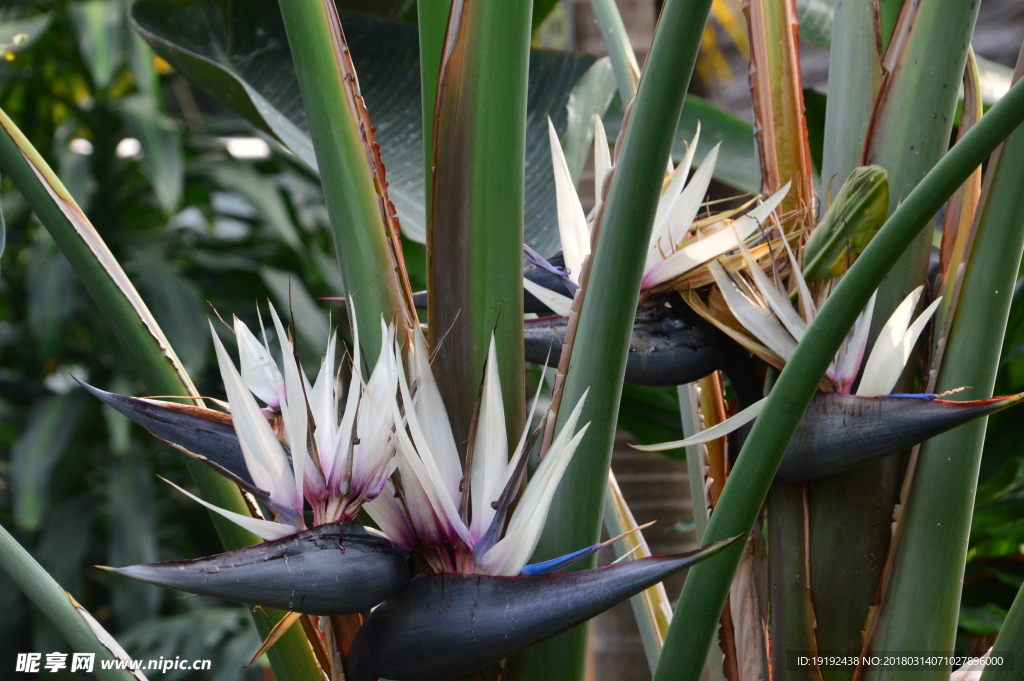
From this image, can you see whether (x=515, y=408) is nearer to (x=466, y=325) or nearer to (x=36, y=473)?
(x=466, y=325)

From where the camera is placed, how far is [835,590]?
0.34 metres

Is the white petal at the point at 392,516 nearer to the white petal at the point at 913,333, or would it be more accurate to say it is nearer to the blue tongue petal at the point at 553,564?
the blue tongue petal at the point at 553,564

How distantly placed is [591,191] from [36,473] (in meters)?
0.88

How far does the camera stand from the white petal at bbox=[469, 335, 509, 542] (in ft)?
0.79

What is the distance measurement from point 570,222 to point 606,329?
0.32 ft

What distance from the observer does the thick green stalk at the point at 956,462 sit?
317 mm

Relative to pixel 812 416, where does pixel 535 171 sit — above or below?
above

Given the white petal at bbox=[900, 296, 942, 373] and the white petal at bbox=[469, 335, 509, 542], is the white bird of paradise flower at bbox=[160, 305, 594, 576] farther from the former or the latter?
the white petal at bbox=[900, 296, 942, 373]

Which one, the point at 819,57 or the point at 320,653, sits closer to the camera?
the point at 320,653

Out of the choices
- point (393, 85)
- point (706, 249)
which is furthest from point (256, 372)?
point (393, 85)

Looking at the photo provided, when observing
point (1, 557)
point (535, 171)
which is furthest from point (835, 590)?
point (535, 171)

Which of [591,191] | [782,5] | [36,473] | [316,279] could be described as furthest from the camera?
[316,279]

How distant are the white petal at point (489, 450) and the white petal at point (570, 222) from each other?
0.11 meters

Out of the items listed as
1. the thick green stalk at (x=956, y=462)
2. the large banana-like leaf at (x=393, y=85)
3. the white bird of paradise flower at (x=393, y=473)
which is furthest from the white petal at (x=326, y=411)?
the large banana-like leaf at (x=393, y=85)
